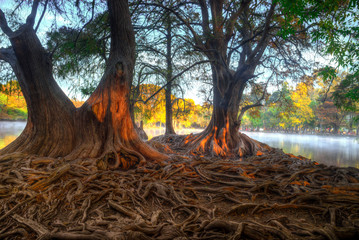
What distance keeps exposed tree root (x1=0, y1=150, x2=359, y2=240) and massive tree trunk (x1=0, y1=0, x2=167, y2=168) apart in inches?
18.6

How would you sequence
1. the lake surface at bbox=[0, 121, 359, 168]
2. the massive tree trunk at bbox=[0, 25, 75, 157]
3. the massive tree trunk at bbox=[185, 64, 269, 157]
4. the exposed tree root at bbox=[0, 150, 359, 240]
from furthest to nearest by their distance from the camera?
the lake surface at bbox=[0, 121, 359, 168], the massive tree trunk at bbox=[185, 64, 269, 157], the massive tree trunk at bbox=[0, 25, 75, 157], the exposed tree root at bbox=[0, 150, 359, 240]

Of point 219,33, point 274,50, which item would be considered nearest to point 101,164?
point 219,33

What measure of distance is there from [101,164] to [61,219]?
1.89 m

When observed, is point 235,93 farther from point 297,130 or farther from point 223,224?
point 297,130

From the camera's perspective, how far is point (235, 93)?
8.08 meters

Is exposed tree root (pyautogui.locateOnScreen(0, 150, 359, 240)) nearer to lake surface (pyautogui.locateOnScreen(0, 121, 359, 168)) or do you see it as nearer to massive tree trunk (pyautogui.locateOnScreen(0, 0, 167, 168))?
massive tree trunk (pyautogui.locateOnScreen(0, 0, 167, 168))

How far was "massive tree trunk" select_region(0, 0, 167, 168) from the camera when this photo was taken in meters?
4.50

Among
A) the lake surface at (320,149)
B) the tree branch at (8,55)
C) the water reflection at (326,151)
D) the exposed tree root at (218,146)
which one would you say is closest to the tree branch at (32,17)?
the tree branch at (8,55)

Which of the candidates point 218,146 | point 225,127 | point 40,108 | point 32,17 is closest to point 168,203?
point 40,108

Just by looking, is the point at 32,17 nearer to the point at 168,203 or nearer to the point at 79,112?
the point at 79,112

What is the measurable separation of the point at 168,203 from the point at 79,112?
3344 mm

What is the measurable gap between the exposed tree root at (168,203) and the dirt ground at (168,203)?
0.03ft

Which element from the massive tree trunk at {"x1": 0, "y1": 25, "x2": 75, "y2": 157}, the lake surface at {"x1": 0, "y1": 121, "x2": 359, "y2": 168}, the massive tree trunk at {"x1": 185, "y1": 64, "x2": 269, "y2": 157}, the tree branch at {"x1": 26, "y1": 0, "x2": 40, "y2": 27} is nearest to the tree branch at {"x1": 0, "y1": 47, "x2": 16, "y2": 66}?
the massive tree trunk at {"x1": 0, "y1": 25, "x2": 75, "y2": 157}

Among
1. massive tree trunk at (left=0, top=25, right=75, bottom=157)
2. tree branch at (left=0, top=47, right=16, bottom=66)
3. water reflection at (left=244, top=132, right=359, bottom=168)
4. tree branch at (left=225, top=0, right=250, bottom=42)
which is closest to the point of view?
massive tree trunk at (left=0, top=25, right=75, bottom=157)
